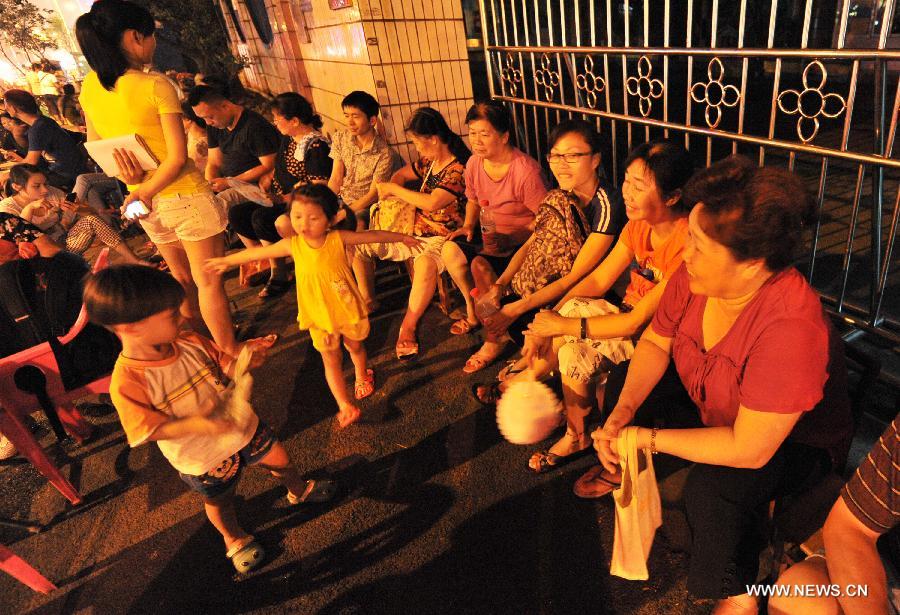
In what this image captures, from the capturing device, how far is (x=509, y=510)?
2.28 m

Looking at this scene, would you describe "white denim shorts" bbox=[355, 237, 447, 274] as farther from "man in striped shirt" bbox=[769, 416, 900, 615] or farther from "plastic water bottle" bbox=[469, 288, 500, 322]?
"man in striped shirt" bbox=[769, 416, 900, 615]

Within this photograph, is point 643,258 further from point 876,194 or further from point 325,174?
point 325,174

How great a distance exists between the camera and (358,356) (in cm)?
312

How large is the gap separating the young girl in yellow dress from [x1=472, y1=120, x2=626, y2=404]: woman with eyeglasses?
744mm

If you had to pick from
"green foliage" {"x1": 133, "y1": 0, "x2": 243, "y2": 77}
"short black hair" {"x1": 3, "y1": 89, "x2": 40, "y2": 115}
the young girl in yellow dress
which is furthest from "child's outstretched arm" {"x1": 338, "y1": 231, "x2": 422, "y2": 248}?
"green foliage" {"x1": 133, "y1": 0, "x2": 243, "y2": 77}

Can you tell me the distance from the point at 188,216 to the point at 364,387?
150 centimetres

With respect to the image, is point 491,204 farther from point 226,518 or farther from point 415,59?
point 226,518

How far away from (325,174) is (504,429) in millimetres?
2811

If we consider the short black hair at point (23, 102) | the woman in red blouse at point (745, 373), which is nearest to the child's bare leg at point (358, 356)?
the woman in red blouse at point (745, 373)

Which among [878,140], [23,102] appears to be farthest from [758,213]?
[23,102]

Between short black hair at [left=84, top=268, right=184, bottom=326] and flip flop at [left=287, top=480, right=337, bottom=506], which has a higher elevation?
short black hair at [left=84, top=268, right=184, bottom=326]

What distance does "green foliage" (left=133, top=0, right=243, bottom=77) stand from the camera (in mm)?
11680

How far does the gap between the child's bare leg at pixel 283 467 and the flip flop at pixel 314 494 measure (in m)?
0.02

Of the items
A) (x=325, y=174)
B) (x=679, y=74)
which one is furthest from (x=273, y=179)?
(x=679, y=74)
